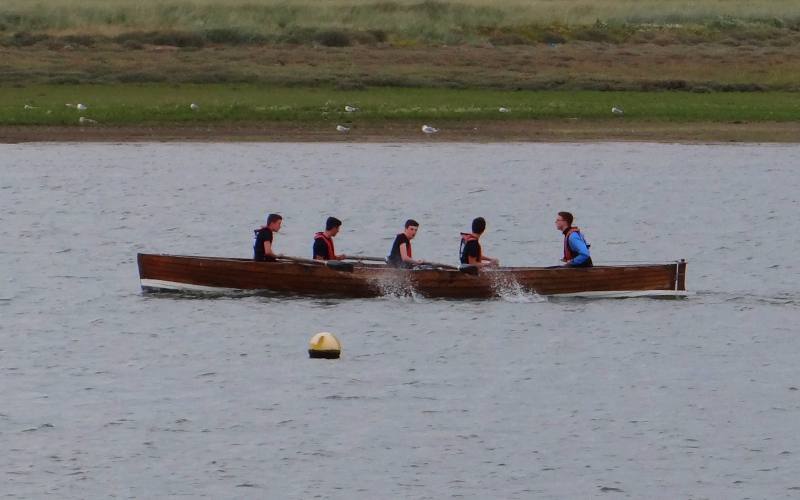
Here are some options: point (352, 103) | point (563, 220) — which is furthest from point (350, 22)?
point (563, 220)

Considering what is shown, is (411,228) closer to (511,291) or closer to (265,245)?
(511,291)

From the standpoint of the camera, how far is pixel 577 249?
3119 centimetres

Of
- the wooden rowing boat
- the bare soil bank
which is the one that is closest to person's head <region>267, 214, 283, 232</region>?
the wooden rowing boat

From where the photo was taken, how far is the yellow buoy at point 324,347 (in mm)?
26828

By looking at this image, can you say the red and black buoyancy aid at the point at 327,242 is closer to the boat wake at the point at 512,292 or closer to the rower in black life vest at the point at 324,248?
the rower in black life vest at the point at 324,248

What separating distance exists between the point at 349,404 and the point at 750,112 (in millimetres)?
36414

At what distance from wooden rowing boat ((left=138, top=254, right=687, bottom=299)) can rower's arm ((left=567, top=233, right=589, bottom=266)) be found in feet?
0.65

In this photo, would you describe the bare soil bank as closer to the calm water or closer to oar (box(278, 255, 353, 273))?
the calm water

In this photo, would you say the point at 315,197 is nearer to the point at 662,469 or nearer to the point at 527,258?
the point at 527,258

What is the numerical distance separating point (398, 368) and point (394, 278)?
4.70 m

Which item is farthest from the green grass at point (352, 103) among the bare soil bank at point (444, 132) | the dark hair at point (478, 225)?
the dark hair at point (478, 225)

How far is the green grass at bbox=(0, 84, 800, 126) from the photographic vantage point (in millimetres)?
55531

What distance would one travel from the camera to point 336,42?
230 feet

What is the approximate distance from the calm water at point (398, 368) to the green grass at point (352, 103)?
7.15 meters
